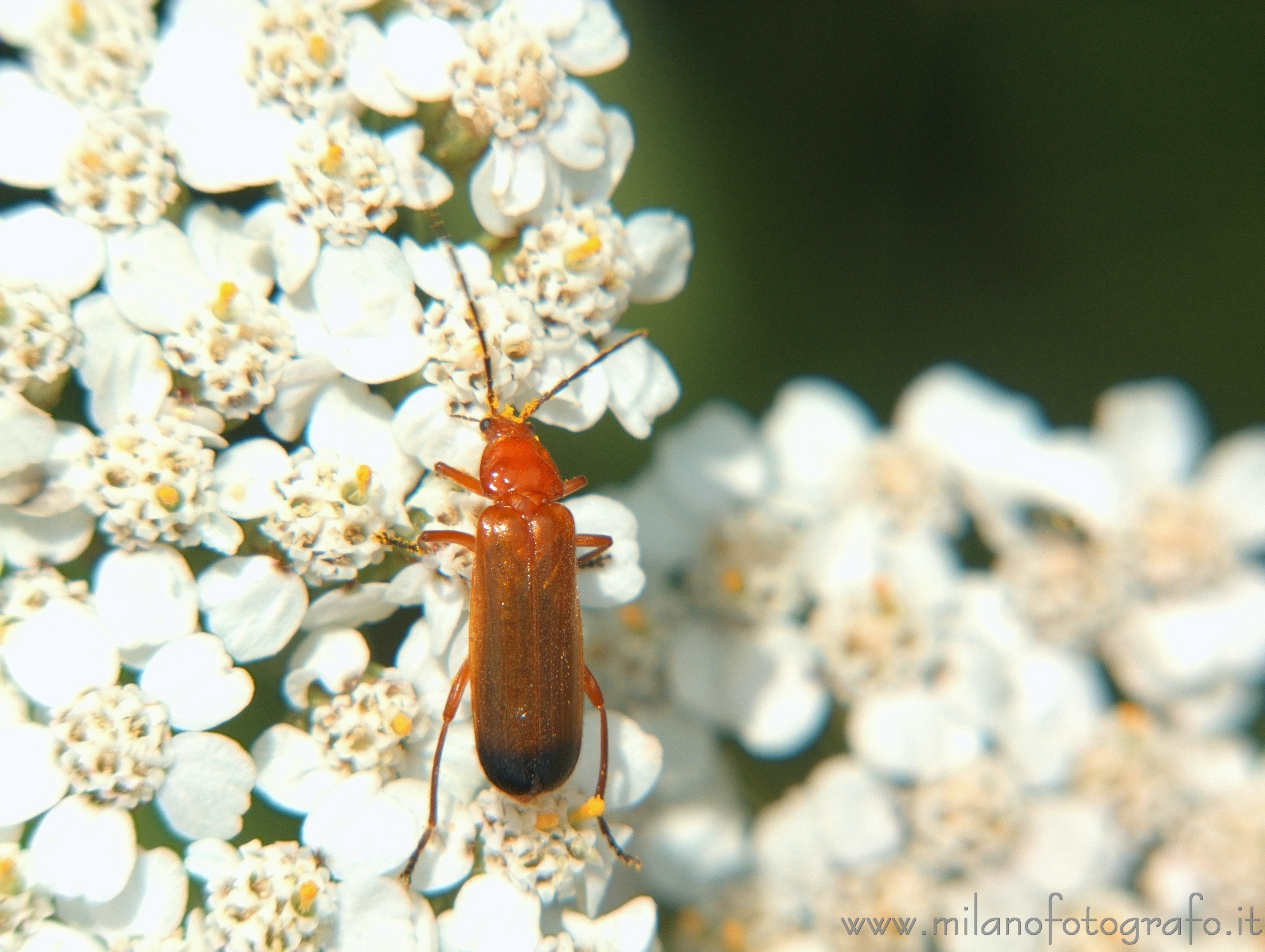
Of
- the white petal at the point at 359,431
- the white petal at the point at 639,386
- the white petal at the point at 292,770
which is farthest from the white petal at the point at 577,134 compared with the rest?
the white petal at the point at 292,770

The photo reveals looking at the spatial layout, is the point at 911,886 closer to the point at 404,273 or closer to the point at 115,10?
the point at 404,273

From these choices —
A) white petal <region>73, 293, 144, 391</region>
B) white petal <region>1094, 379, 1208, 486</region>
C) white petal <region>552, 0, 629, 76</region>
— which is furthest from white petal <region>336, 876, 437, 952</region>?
white petal <region>1094, 379, 1208, 486</region>

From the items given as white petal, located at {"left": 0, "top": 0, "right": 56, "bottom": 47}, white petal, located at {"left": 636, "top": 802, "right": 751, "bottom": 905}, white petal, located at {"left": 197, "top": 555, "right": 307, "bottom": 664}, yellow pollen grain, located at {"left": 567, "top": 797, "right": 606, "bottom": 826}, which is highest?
white petal, located at {"left": 0, "top": 0, "right": 56, "bottom": 47}

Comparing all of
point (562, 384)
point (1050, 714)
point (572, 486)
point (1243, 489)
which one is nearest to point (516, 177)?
A: point (562, 384)

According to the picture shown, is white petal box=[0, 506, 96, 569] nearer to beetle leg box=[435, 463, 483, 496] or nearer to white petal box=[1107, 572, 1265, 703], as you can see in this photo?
beetle leg box=[435, 463, 483, 496]

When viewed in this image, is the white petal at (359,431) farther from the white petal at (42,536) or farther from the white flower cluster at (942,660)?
the white flower cluster at (942,660)
